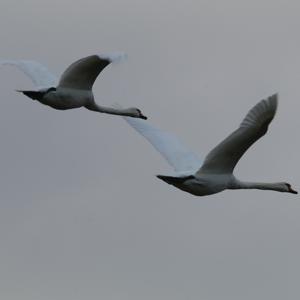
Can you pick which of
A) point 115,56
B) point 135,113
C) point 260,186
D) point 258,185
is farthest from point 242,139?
point 135,113

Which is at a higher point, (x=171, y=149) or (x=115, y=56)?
(x=115, y=56)

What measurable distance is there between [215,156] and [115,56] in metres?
3.03

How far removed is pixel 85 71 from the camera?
3195cm

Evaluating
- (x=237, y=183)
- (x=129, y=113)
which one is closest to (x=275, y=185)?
(x=237, y=183)

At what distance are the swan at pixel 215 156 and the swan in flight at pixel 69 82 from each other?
145 cm

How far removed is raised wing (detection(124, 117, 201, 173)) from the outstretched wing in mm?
1583

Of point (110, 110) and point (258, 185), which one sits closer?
point (258, 185)

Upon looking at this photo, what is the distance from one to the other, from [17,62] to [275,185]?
6595mm

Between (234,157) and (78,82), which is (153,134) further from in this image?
(234,157)

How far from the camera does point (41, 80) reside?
34.4 metres

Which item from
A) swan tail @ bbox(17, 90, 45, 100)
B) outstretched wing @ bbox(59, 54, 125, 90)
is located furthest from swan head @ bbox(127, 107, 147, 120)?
swan tail @ bbox(17, 90, 45, 100)

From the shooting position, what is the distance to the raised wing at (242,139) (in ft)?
88.8

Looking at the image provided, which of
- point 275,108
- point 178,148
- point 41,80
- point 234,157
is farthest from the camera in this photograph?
point 41,80

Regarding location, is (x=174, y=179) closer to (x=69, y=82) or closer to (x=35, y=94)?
(x=69, y=82)
